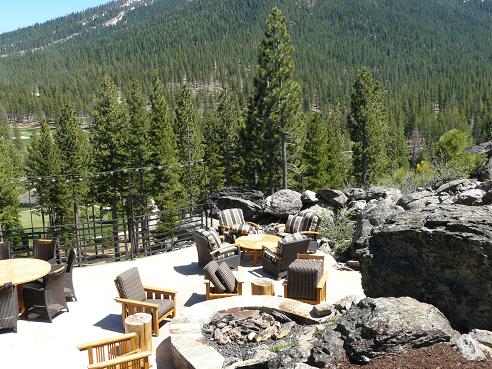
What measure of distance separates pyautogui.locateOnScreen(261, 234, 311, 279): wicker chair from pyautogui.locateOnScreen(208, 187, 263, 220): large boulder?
4.37 meters

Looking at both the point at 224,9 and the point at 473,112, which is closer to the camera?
the point at 473,112

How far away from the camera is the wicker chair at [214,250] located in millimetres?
9766

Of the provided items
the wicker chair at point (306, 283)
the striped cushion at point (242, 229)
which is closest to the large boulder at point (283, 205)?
the striped cushion at point (242, 229)

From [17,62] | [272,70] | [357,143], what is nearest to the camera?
[272,70]

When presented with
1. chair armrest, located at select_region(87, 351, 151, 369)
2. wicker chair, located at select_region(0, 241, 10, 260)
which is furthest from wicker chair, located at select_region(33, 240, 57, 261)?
chair armrest, located at select_region(87, 351, 151, 369)

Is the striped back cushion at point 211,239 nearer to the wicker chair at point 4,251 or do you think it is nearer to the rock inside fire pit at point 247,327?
the rock inside fire pit at point 247,327

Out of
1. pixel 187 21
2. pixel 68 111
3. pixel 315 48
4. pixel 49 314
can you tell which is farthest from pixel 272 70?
pixel 187 21

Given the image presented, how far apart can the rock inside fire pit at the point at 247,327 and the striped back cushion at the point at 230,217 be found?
5.27m

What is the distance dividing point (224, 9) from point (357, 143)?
17974 centimetres

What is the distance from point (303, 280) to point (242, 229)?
409 centimetres

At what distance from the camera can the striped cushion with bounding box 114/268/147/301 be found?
6.88 metres

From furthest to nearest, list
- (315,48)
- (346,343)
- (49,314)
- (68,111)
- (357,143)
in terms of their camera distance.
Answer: (315,48), (357,143), (68,111), (49,314), (346,343)

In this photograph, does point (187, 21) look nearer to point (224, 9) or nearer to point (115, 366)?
point (224, 9)

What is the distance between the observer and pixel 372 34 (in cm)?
18550
